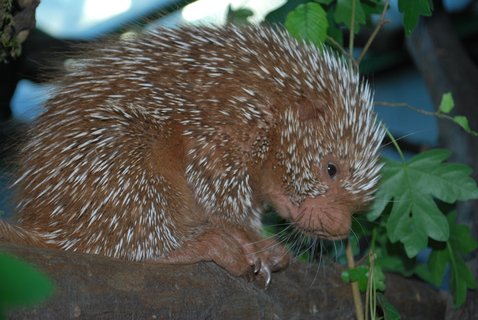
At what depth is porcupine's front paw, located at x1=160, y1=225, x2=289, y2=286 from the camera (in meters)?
1.80

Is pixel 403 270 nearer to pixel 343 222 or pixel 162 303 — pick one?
pixel 343 222

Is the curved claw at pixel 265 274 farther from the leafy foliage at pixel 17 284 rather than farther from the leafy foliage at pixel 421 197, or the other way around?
the leafy foliage at pixel 17 284

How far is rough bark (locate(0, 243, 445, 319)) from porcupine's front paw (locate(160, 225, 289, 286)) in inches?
1.3

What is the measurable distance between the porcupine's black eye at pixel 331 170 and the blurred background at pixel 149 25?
1.09ft

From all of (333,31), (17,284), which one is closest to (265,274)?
(333,31)

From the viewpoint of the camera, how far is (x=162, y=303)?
1573mm

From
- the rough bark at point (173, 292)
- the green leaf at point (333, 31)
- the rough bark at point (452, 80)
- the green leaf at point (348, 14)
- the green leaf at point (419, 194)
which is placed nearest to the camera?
the rough bark at point (173, 292)

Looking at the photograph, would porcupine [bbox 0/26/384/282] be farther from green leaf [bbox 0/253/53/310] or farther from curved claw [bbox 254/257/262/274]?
green leaf [bbox 0/253/53/310]

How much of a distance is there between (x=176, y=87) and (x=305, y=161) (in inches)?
17.9

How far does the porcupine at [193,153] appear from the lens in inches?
67.5

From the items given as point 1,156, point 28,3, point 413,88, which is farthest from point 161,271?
point 413,88

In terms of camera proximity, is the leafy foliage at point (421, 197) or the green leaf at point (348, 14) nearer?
the leafy foliage at point (421, 197)

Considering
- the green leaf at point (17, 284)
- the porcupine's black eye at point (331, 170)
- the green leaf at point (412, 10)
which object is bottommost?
the porcupine's black eye at point (331, 170)

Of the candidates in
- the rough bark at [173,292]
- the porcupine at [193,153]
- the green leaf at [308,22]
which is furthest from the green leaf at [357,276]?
the green leaf at [308,22]
